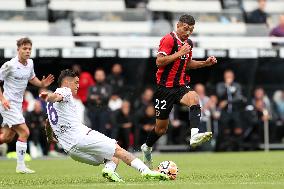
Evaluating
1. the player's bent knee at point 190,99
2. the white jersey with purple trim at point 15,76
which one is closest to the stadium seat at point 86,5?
the white jersey with purple trim at point 15,76

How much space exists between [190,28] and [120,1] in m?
11.6

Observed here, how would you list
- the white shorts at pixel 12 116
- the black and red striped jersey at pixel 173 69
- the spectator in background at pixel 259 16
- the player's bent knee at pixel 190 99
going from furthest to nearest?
1. the spectator in background at pixel 259 16
2. the white shorts at pixel 12 116
3. the black and red striped jersey at pixel 173 69
4. the player's bent knee at pixel 190 99

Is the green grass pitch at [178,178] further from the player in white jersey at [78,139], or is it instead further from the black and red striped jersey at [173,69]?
the black and red striped jersey at [173,69]

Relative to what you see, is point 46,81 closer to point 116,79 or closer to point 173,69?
point 173,69

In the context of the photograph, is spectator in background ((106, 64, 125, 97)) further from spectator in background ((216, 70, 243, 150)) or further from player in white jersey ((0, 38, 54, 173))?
player in white jersey ((0, 38, 54, 173))

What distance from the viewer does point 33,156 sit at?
2159cm

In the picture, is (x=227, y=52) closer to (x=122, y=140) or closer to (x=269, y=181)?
(x=122, y=140)

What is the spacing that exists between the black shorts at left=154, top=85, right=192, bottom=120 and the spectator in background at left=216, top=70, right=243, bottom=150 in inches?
364

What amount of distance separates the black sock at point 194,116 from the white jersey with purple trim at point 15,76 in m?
3.33

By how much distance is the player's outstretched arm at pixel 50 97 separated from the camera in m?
10.3

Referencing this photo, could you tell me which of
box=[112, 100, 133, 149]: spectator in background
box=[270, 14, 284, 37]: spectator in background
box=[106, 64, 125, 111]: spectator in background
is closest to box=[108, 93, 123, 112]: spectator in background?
box=[106, 64, 125, 111]: spectator in background

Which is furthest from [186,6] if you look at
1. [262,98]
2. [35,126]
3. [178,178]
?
[178,178]

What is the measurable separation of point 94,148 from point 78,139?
240 mm

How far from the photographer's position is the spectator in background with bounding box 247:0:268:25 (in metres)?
24.9
